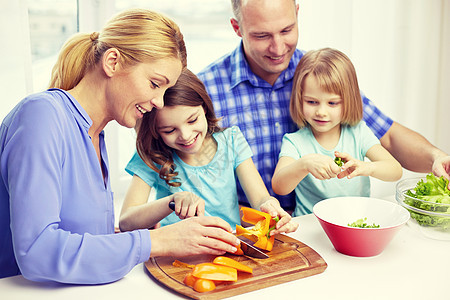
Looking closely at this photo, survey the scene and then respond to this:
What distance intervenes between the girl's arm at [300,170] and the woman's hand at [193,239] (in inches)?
16.5

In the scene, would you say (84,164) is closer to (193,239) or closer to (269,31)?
(193,239)

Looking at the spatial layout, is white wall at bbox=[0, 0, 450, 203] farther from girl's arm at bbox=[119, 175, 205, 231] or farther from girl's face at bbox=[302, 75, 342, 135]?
girl's face at bbox=[302, 75, 342, 135]

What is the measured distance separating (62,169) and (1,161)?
14cm

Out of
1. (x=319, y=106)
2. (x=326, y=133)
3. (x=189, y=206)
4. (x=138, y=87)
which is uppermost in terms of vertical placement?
(x=138, y=87)

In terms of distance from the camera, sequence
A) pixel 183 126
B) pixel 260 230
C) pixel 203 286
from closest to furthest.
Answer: pixel 203 286 → pixel 260 230 → pixel 183 126

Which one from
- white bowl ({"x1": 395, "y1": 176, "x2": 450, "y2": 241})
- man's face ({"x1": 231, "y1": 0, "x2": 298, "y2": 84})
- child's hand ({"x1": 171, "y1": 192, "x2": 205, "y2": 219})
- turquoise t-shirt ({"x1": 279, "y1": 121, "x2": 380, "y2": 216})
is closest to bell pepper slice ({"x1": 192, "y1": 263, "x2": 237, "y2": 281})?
child's hand ({"x1": 171, "y1": 192, "x2": 205, "y2": 219})

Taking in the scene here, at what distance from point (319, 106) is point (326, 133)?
160 millimetres

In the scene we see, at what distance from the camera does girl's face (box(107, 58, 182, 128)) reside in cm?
130

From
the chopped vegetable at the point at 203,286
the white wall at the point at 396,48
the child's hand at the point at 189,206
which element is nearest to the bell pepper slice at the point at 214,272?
the chopped vegetable at the point at 203,286

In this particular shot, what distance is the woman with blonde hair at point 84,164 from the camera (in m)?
1.06

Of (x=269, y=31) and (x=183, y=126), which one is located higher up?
(x=269, y=31)

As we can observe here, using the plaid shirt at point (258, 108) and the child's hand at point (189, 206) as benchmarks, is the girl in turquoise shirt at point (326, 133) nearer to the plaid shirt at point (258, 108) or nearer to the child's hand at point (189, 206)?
the plaid shirt at point (258, 108)

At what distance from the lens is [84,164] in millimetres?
1242

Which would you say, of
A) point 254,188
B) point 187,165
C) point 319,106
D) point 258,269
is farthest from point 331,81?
point 258,269
